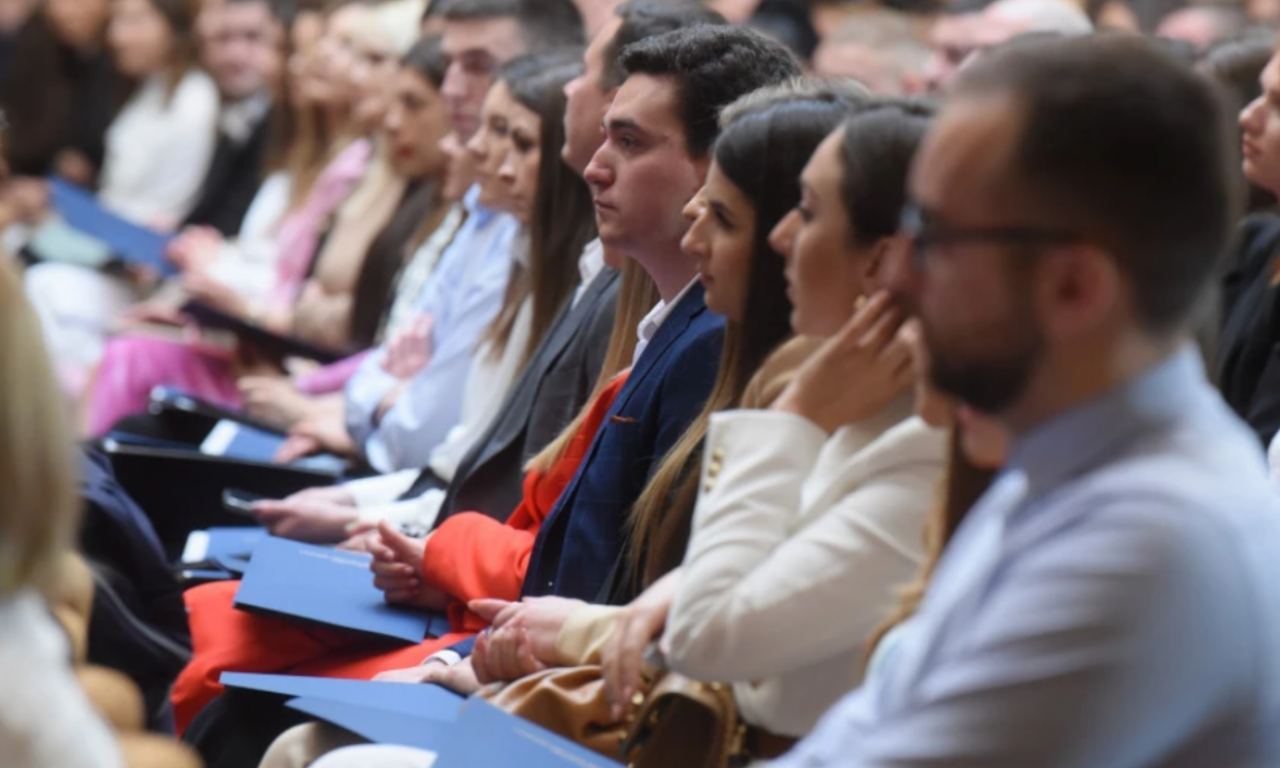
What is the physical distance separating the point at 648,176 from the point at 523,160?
2.86 ft

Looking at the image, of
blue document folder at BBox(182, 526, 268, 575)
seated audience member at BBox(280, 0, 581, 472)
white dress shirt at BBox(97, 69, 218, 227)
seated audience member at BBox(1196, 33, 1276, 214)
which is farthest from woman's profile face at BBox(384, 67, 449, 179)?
white dress shirt at BBox(97, 69, 218, 227)

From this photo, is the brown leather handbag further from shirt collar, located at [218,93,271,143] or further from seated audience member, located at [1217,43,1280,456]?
shirt collar, located at [218,93,271,143]

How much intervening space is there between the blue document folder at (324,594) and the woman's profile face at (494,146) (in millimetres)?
963

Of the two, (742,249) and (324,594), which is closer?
(742,249)

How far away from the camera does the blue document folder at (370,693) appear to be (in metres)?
1.99

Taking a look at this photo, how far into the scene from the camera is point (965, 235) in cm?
125

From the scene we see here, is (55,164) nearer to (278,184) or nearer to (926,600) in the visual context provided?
(278,184)

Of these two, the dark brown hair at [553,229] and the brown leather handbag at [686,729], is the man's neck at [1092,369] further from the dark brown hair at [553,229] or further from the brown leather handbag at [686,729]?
the dark brown hair at [553,229]

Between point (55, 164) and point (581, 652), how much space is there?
6.09 metres

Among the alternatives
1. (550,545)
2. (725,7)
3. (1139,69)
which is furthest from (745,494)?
(725,7)

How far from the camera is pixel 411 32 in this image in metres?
5.30

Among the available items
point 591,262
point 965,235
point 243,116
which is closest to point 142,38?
point 243,116

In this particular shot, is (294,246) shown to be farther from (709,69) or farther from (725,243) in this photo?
(725,243)

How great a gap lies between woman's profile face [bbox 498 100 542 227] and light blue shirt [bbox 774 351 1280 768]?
2.05 m
